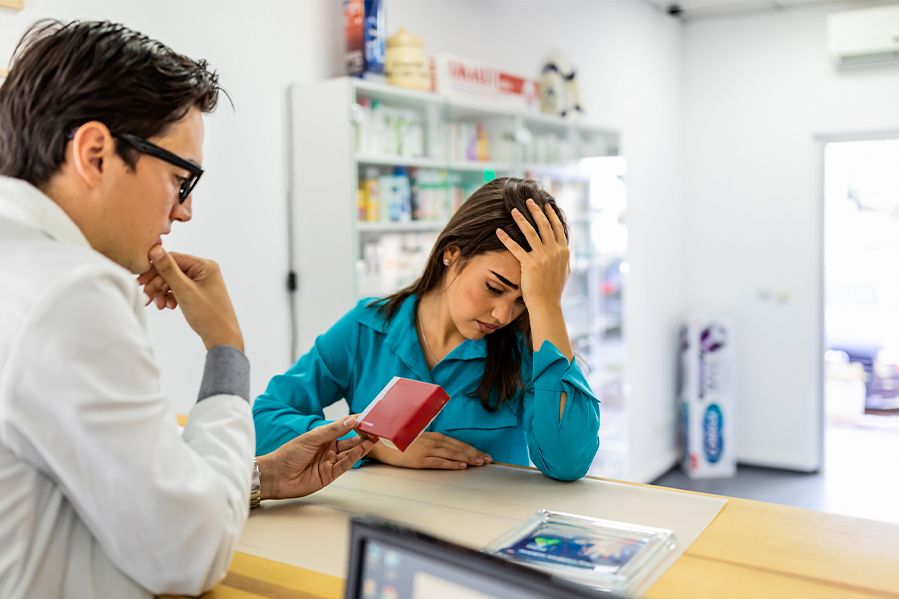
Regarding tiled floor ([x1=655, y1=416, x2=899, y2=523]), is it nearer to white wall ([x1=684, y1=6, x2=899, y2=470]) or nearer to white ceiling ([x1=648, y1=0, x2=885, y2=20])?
white wall ([x1=684, y1=6, x2=899, y2=470])

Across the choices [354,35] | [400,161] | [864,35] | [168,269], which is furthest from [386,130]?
[864,35]

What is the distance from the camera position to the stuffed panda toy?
4.75 metres

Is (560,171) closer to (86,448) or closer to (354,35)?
(354,35)

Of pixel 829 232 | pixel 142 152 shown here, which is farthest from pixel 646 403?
pixel 142 152

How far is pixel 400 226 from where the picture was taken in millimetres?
3424

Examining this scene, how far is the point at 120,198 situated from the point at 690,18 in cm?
623

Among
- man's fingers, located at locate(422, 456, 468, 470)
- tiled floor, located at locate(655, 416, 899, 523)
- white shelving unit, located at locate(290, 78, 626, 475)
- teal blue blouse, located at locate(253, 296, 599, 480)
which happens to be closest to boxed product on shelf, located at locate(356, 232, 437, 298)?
white shelving unit, located at locate(290, 78, 626, 475)

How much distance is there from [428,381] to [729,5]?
17.1ft

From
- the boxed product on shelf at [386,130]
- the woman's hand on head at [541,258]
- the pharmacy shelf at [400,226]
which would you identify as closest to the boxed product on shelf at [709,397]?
the pharmacy shelf at [400,226]

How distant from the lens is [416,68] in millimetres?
3486

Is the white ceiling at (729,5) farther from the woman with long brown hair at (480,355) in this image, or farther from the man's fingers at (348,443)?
the man's fingers at (348,443)

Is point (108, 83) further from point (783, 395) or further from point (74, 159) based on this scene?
point (783, 395)

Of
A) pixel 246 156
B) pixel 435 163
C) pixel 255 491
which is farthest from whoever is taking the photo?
pixel 435 163

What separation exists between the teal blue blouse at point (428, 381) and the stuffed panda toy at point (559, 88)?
119 inches
